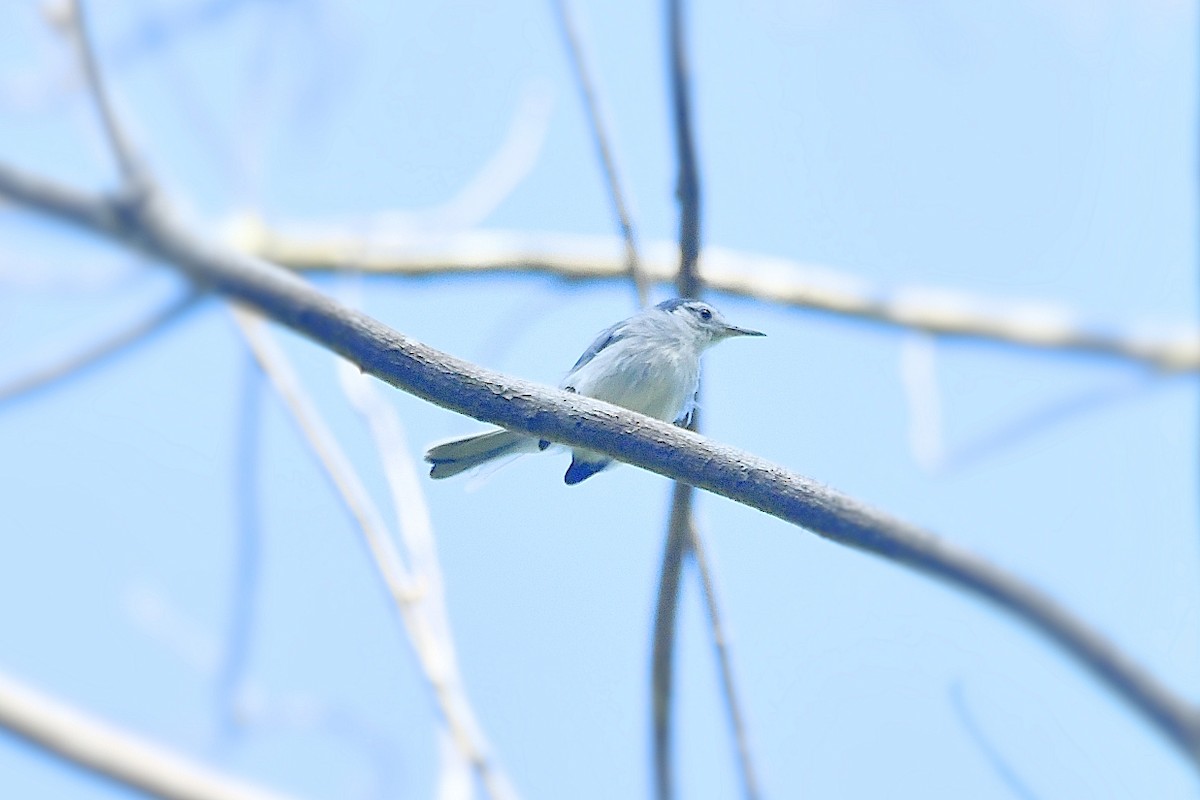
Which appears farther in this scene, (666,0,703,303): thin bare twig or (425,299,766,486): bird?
(425,299,766,486): bird

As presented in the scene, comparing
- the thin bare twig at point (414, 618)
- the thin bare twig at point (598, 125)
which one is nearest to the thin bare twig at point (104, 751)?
the thin bare twig at point (414, 618)

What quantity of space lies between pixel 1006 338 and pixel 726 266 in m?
2.18

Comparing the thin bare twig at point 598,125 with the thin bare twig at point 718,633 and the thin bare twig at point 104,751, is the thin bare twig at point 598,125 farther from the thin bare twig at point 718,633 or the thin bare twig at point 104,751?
the thin bare twig at point 104,751

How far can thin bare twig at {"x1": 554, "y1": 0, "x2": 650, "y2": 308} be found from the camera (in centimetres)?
319

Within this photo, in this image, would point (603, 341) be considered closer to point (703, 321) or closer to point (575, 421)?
point (703, 321)

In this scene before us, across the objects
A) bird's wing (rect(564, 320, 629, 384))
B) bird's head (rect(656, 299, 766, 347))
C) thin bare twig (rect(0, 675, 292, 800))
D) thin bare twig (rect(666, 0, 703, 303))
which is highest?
bird's head (rect(656, 299, 766, 347))

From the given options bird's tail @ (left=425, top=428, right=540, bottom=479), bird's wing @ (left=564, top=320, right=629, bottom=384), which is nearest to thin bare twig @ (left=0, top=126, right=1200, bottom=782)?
bird's tail @ (left=425, top=428, right=540, bottom=479)

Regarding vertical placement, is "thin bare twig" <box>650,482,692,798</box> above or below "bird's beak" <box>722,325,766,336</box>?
below

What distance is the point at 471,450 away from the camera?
11.5ft

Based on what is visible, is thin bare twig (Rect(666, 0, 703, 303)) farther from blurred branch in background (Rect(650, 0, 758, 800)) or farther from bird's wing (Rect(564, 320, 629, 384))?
bird's wing (Rect(564, 320, 629, 384))

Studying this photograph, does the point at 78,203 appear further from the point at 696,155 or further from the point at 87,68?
the point at 696,155

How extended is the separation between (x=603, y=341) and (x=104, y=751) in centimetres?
222

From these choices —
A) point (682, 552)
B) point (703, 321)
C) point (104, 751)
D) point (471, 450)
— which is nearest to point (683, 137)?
point (682, 552)

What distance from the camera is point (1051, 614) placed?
3936 mm
